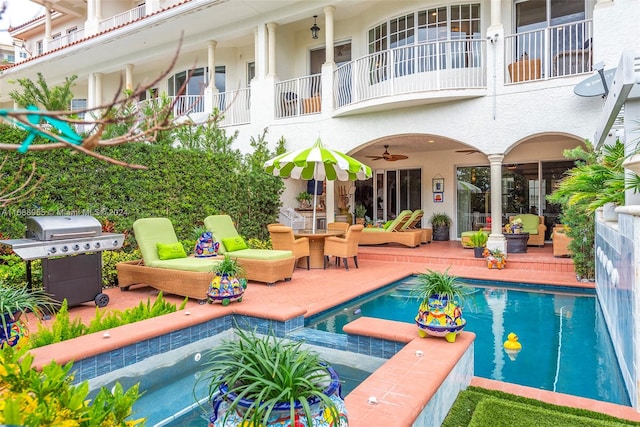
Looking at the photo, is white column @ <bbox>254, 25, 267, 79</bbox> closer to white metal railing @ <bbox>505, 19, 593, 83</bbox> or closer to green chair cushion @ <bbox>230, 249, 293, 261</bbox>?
white metal railing @ <bbox>505, 19, 593, 83</bbox>

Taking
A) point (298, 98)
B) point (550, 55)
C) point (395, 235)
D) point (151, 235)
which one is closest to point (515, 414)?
point (151, 235)

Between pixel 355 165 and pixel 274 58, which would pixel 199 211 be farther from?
pixel 274 58

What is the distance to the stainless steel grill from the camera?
5.51m

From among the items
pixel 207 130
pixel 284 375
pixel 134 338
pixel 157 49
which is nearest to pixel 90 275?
pixel 134 338

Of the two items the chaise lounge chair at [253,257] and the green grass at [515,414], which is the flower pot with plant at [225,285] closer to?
the chaise lounge chair at [253,257]

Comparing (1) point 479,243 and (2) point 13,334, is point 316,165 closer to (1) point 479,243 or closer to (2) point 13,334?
(1) point 479,243

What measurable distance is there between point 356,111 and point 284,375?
33.9 feet

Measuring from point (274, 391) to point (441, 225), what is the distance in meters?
13.1

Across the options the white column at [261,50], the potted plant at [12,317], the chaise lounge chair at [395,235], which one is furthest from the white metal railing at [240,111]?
the potted plant at [12,317]

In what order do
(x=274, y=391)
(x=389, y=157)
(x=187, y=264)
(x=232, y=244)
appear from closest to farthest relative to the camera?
(x=274, y=391)
(x=187, y=264)
(x=232, y=244)
(x=389, y=157)

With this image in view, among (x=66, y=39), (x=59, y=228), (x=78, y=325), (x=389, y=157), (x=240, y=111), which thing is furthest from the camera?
(x=66, y=39)

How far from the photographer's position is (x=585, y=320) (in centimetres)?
596

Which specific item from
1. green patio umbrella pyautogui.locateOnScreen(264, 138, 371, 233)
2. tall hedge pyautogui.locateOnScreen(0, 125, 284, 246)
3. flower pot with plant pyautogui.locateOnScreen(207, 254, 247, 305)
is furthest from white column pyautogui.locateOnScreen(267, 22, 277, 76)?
flower pot with plant pyautogui.locateOnScreen(207, 254, 247, 305)

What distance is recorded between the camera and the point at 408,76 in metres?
11.1
